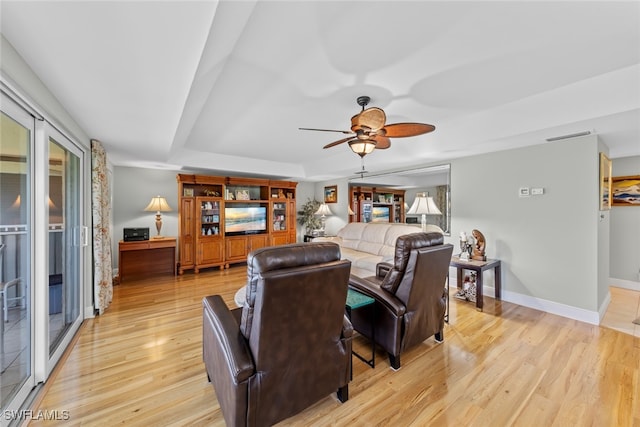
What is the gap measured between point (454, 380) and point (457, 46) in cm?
246

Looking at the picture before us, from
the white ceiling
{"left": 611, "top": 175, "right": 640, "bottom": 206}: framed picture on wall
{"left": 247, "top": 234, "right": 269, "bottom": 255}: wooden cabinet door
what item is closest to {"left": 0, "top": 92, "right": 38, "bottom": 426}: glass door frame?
the white ceiling

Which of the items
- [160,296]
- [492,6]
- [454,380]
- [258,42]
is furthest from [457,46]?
[160,296]

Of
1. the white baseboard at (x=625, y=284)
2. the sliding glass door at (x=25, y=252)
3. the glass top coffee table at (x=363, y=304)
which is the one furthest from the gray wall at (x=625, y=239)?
the sliding glass door at (x=25, y=252)

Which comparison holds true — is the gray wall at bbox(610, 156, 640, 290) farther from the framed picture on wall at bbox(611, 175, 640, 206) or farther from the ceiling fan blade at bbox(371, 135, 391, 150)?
the ceiling fan blade at bbox(371, 135, 391, 150)

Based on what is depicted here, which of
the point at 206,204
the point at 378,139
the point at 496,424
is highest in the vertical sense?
the point at 378,139

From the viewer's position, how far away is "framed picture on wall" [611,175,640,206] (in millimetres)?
3875

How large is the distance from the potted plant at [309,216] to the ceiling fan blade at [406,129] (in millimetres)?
4657

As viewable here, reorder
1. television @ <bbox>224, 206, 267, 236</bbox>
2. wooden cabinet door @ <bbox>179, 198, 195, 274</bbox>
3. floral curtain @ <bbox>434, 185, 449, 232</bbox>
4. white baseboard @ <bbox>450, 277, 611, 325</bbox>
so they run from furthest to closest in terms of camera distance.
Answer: television @ <bbox>224, 206, 267, 236</bbox> < wooden cabinet door @ <bbox>179, 198, 195, 274</bbox> < floral curtain @ <bbox>434, 185, 449, 232</bbox> < white baseboard @ <bbox>450, 277, 611, 325</bbox>

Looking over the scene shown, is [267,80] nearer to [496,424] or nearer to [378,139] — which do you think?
[378,139]

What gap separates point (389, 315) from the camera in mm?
2014

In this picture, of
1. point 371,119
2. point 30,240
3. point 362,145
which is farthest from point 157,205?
point 371,119

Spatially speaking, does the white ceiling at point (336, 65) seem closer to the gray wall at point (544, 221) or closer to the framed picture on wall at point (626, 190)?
the gray wall at point (544, 221)

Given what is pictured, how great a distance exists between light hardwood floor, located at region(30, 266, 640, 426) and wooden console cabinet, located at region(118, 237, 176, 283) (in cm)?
193

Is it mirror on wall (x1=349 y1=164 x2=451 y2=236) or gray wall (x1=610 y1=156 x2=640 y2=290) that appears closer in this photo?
gray wall (x1=610 y1=156 x2=640 y2=290)
